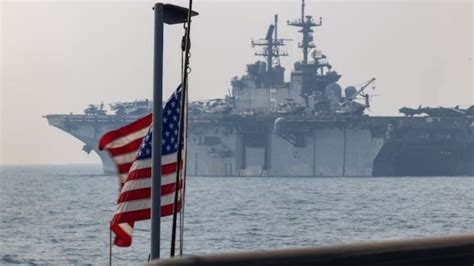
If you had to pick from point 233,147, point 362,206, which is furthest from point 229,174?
point 362,206

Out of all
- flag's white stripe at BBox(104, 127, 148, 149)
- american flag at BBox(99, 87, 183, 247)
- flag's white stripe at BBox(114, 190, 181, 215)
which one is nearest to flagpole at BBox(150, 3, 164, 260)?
american flag at BBox(99, 87, 183, 247)

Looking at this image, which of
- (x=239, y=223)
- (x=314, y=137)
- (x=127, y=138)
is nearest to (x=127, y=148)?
(x=127, y=138)

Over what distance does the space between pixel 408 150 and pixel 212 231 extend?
254 ft

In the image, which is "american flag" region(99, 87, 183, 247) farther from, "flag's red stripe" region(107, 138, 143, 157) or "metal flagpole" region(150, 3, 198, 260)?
"metal flagpole" region(150, 3, 198, 260)

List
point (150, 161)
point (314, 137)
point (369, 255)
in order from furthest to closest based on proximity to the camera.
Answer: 1. point (314, 137)
2. point (150, 161)
3. point (369, 255)

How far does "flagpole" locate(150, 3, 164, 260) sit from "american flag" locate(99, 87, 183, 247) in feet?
2.80

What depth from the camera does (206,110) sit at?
418ft

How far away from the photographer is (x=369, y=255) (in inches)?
175

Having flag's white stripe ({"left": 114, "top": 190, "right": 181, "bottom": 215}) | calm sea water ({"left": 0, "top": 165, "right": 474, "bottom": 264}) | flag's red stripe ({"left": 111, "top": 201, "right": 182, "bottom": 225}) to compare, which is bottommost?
calm sea water ({"left": 0, "top": 165, "right": 474, "bottom": 264})

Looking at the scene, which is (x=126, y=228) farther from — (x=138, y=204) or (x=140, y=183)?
(x=140, y=183)

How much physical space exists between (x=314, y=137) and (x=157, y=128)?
376 ft

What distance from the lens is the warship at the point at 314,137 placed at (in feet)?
385

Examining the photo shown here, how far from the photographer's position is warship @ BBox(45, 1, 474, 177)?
117 meters

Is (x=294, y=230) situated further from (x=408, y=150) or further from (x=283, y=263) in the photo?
(x=408, y=150)
